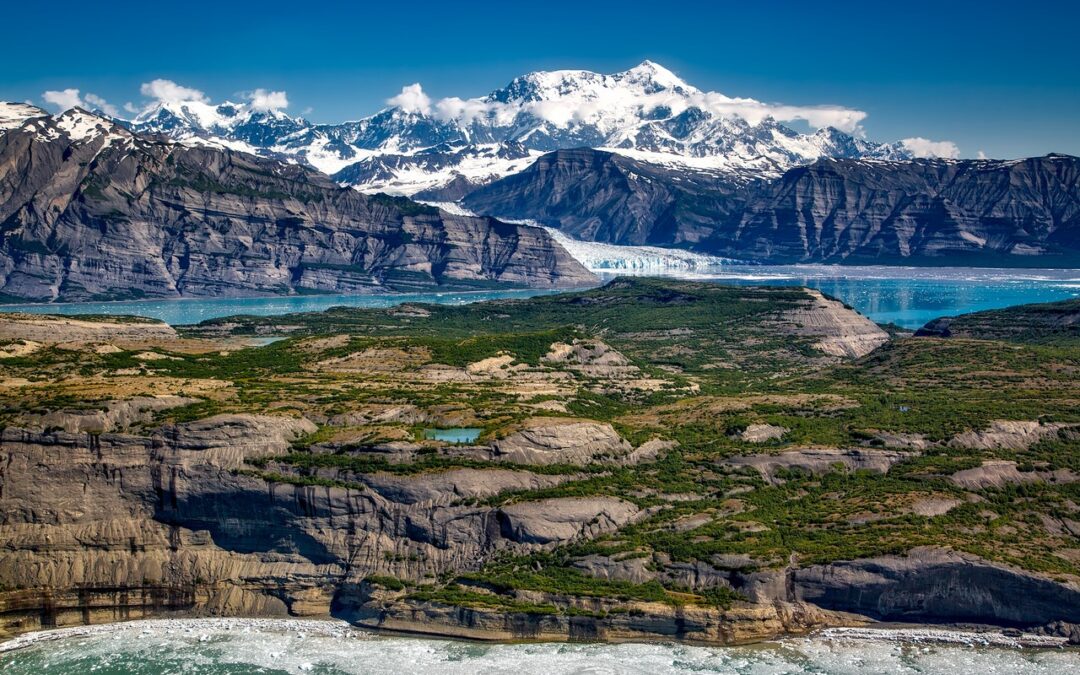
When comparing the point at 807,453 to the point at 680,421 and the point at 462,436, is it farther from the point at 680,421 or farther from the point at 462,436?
the point at 462,436

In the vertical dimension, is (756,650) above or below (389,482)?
below

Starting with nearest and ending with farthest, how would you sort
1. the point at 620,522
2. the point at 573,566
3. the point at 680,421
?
1. the point at 573,566
2. the point at 620,522
3. the point at 680,421

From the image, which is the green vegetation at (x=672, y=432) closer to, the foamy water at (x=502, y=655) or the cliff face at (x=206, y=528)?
the cliff face at (x=206, y=528)

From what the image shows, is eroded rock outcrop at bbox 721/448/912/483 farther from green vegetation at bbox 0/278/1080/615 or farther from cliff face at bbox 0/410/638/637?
cliff face at bbox 0/410/638/637

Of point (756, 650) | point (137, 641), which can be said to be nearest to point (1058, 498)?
point (756, 650)

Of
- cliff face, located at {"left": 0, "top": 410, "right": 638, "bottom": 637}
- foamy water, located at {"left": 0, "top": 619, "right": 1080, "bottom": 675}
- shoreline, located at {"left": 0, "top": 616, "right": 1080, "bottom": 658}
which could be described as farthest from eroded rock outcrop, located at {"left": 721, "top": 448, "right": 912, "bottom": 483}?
foamy water, located at {"left": 0, "top": 619, "right": 1080, "bottom": 675}

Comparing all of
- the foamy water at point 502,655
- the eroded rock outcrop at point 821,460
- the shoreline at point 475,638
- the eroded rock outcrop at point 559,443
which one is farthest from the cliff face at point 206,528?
the eroded rock outcrop at point 821,460
